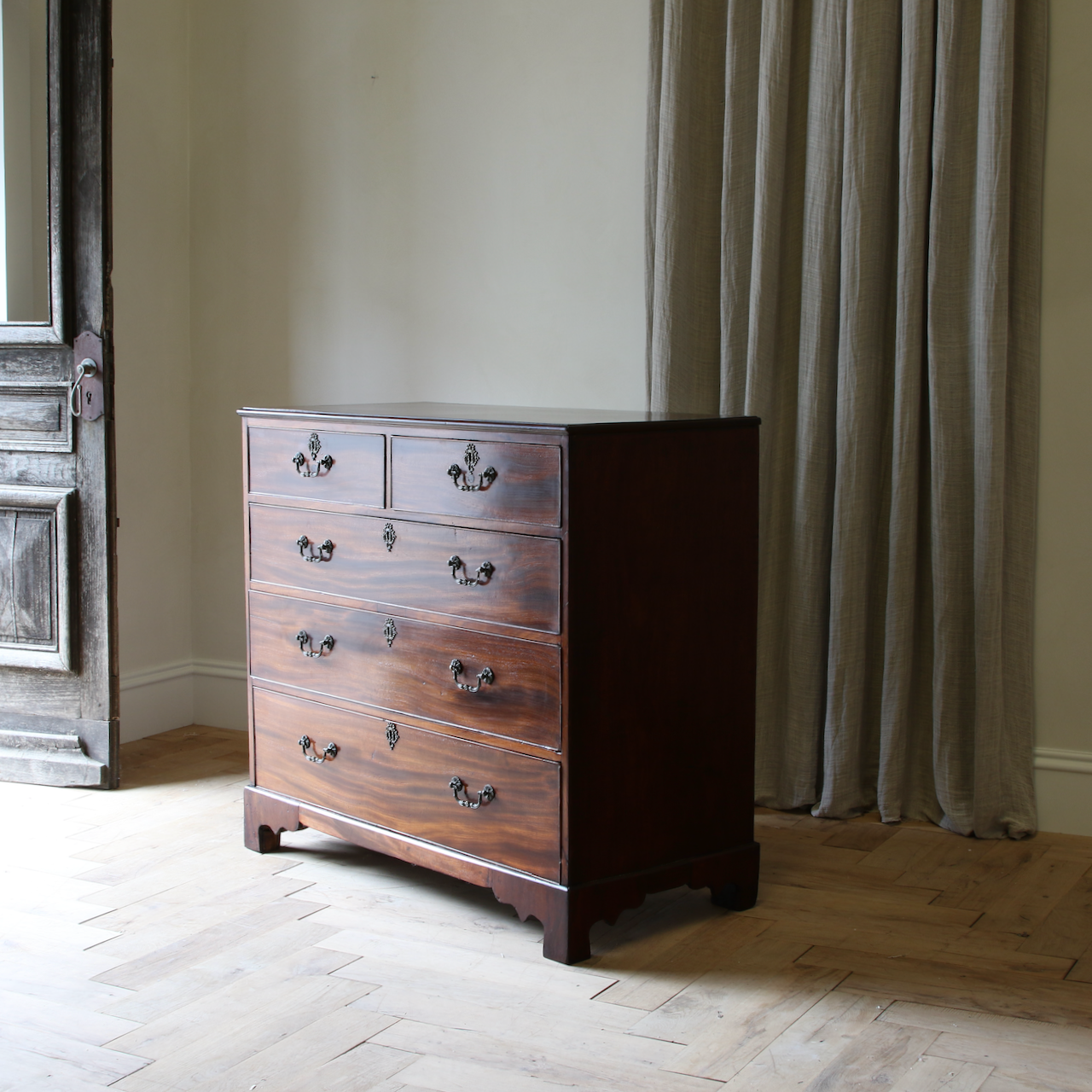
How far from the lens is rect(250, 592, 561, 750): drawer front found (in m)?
2.05

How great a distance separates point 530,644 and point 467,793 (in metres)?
0.32

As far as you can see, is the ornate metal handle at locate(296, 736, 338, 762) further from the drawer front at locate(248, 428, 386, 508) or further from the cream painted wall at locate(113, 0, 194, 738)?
the cream painted wall at locate(113, 0, 194, 738)

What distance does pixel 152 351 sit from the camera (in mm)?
3469

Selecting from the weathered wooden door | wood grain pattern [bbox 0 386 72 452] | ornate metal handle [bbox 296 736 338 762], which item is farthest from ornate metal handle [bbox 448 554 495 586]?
wood grain pattern [bbox 0 386 72 452]

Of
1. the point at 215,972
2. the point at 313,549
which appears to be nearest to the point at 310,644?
the point at 313,549

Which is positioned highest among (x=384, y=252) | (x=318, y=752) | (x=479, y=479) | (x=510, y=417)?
(x=384, y=252)

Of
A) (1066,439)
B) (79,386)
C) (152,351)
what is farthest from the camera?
(152,351)

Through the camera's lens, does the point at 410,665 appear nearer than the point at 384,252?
Yes

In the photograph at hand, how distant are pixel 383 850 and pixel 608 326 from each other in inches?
54.3

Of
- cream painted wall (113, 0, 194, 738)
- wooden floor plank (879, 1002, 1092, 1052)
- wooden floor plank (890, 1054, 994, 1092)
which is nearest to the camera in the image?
wooden floor plank (890, 1054, 994, 1092)

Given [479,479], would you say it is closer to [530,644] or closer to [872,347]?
[530,644]

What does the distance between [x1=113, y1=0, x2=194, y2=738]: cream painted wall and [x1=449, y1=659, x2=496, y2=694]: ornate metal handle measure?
1.61 m

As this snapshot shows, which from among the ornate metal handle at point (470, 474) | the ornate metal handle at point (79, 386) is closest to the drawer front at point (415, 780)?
the ornate metal handle at point (470, 474)

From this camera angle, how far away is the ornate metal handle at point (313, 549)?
2375mm
